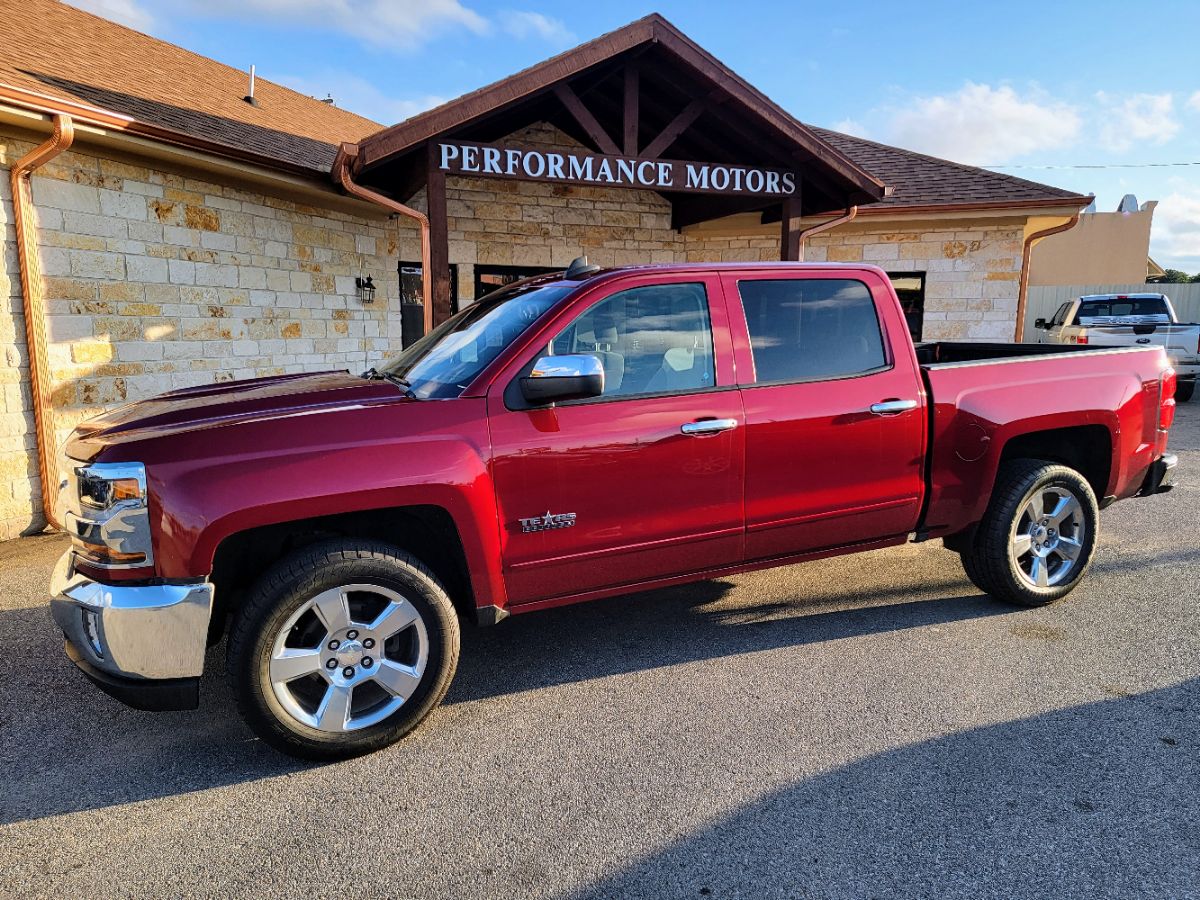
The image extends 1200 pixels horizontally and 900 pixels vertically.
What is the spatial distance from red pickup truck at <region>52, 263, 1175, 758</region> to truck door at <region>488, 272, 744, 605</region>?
0.01 meters

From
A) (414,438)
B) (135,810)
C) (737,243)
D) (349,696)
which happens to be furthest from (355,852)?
(737,243)

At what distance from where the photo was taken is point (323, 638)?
9.62ft

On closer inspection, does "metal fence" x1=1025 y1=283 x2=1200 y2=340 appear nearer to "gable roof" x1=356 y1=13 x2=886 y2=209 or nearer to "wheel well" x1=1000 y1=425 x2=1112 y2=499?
"gable roof" x1=356 y1=13 x2=886 y2=209

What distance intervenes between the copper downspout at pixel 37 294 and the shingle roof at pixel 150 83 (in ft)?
1.30

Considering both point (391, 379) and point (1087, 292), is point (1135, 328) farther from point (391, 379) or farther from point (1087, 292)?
point (391, 379)

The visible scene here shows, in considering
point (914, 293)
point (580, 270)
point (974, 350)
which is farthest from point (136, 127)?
point (914, 293)

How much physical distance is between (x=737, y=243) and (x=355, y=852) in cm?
1075

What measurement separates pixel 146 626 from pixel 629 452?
1.95 metres

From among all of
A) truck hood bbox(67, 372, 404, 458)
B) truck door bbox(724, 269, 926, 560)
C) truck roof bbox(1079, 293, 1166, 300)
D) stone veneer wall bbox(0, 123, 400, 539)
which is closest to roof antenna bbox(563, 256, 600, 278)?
truck door bbox(724, 269, 926, 560)

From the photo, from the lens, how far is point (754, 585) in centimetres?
483

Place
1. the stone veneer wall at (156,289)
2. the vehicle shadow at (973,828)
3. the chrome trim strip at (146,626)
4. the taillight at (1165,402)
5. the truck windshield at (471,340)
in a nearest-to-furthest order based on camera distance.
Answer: the vehicle shadow at (973,828), the chrome trim strip at (146,626), the truck windshield at (471,340), the taillight at (1165,402), the stone veneer wall at (156,289)

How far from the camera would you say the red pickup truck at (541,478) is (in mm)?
2748

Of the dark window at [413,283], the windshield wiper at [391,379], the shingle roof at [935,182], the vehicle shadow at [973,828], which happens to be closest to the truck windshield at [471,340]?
the windshield wiper at [391,379]

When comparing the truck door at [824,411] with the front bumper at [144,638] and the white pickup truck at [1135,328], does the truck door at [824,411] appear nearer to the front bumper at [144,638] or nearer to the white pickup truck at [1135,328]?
the front bumper at [144,638]
